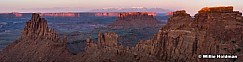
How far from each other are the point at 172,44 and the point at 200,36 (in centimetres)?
718

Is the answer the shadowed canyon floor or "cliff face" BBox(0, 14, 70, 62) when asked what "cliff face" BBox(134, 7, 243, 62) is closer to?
the shadowed canyon floor

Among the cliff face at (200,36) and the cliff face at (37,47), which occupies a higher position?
the cliff face at (200,36)

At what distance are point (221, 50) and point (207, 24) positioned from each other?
186 inches

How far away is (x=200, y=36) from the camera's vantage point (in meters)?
53.0

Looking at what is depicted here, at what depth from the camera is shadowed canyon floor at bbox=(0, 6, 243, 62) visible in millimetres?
50000

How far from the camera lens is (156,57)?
62844 mm

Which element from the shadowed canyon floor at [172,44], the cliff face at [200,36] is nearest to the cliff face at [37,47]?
the shadowed canyon floor at [172,44]

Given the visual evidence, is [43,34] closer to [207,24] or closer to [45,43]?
[45,43]

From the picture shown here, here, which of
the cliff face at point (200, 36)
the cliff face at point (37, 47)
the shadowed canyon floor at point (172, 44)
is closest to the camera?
the cliff face at point (200, 36)

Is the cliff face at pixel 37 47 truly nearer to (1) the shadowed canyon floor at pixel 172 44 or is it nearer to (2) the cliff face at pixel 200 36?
(1) the shadowed canyon floor at pixel 172 44

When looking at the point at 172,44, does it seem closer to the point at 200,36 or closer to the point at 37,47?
the point at 200,36

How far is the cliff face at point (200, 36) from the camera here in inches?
1951

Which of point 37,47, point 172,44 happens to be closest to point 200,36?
point 172,44

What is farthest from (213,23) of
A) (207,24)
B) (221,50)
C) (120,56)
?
(120,56)
